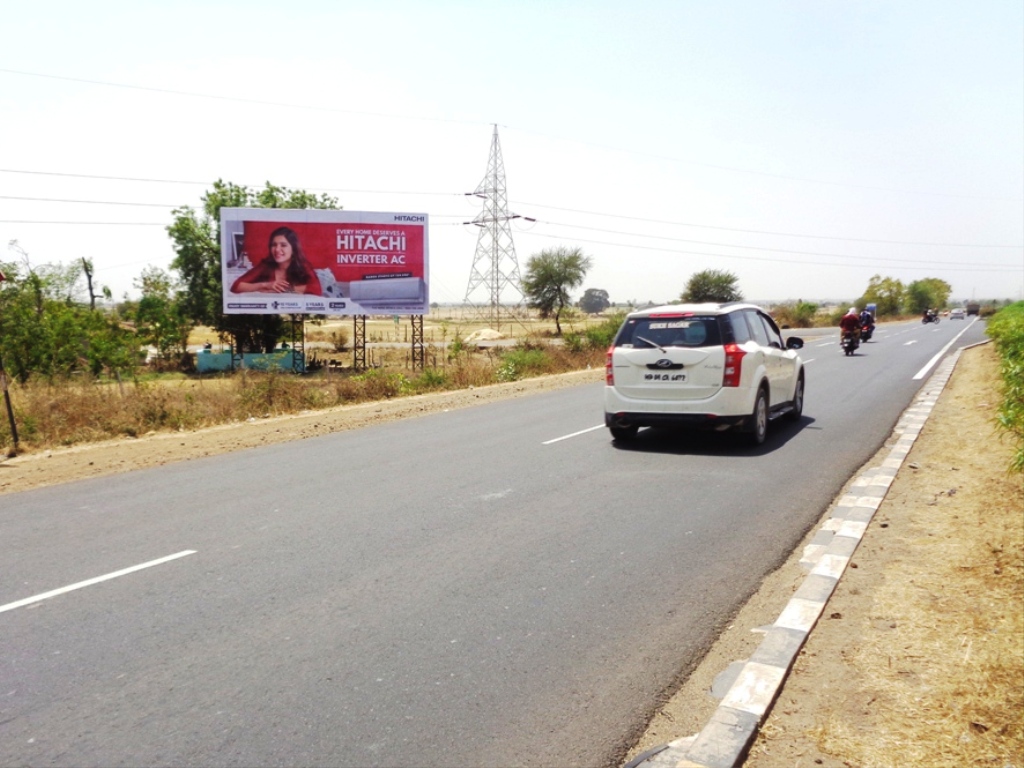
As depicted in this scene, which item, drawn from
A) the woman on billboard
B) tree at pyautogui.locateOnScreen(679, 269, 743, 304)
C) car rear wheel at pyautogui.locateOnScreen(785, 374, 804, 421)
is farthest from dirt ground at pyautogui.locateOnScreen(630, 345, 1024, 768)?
tree at pyautogui.locateOnScreen(679, 269, 743, 304)

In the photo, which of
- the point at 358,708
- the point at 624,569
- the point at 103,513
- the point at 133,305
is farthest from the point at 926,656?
the point at 133,305

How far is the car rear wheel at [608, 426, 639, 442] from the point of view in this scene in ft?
38.0

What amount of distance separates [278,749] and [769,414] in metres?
9.56

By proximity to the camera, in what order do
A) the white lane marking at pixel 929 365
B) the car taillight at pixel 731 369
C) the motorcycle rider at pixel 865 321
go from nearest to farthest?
the car taillight at pixel 731 369
the white lane marking at pixel 929 365
the motorcycle rider at pixel 865 321

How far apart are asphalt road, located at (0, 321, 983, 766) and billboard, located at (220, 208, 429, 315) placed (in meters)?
27.8

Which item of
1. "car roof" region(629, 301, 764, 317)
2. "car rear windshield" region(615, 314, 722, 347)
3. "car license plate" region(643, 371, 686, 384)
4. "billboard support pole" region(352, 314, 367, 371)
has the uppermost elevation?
"car roof" region(629, 301, 764, 317)

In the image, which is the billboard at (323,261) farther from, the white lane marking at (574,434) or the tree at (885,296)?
the tree at (885,296)

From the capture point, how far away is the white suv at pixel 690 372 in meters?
10.7

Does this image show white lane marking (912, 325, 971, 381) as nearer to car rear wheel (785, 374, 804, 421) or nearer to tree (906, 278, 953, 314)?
car rear wheel (785, 374, 804, 421)

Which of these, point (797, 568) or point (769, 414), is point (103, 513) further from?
point (769, 414)

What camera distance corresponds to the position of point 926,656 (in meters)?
4.45

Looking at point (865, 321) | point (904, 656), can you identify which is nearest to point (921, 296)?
point (865, 321)

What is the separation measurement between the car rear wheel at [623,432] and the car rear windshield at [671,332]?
120 centimetres

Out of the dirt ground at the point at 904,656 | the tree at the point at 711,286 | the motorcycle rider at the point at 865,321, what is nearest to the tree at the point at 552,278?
the tree at the point at 711,286
